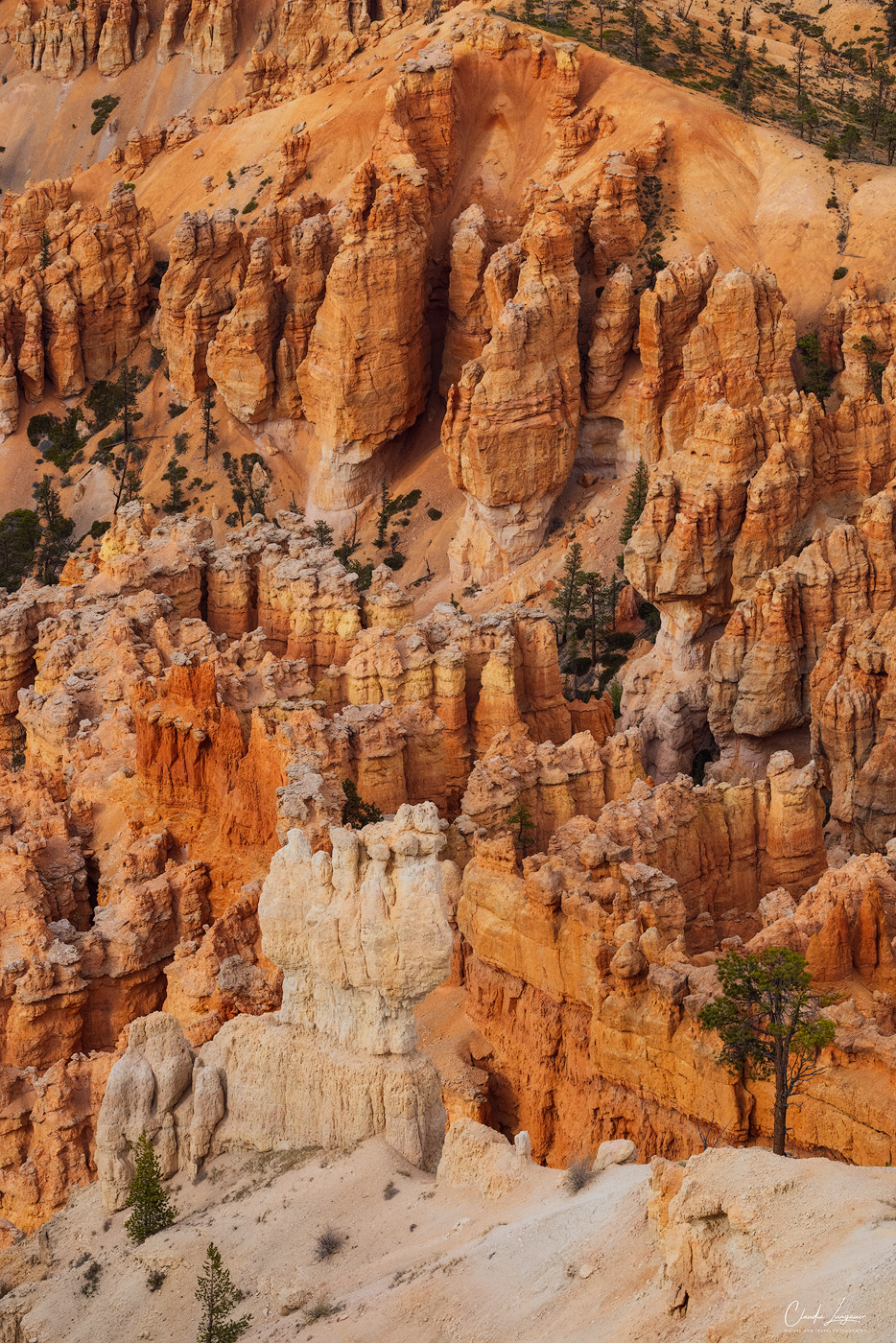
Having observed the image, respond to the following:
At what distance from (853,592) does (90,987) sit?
2639 centimetres

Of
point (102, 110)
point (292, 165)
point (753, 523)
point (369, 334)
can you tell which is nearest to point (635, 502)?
point (753, 523)

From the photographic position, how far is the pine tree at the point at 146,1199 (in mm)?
21141

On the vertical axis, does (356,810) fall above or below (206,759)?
below

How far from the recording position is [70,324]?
90125 millimetres

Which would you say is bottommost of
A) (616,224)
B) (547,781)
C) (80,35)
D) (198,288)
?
(547,781)

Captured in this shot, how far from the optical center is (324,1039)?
22.3 meters

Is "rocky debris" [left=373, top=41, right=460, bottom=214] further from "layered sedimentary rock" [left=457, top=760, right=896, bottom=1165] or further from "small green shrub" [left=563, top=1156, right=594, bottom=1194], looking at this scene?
"small green shrub" [left=563, top=1156, right=594, bottom=1194]

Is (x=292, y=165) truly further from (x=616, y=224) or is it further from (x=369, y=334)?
(x=616, y=224)

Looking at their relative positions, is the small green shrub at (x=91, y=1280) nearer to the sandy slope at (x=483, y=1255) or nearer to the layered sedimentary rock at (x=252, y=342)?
the sandy slope at (x=483, y=1255)

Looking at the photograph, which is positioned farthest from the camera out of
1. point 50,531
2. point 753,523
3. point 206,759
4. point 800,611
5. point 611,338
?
point 50,531

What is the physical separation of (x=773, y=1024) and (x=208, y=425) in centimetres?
6595

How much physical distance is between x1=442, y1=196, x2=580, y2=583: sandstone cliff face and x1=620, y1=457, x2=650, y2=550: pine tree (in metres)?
3.21

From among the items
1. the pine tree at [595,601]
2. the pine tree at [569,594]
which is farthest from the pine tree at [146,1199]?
the pine tree at [569,594]

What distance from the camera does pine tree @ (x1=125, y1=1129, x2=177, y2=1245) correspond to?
2114 centimetres
